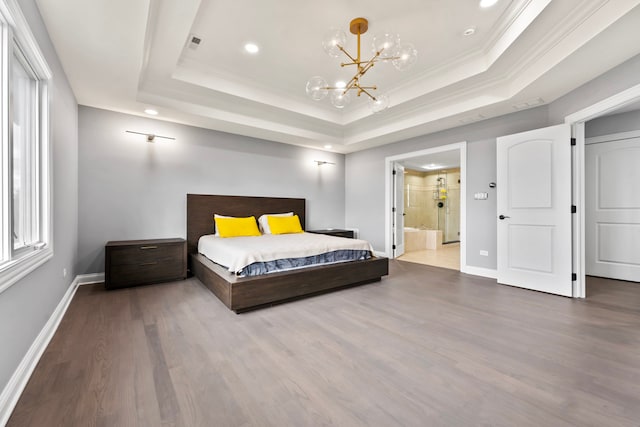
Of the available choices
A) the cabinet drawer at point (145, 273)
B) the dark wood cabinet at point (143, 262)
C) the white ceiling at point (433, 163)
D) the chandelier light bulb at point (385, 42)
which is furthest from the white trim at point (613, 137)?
the cabinet drawer at point (145, 273)

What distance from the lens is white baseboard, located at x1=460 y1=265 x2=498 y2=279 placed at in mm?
4055

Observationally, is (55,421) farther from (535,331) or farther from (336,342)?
(535,331)

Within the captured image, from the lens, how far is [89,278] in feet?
12.0

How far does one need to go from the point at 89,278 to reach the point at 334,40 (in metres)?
4.15

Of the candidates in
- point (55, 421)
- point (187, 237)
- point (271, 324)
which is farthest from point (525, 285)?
point (187, 237)

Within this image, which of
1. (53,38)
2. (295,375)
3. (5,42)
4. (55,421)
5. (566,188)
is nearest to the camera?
(55,421)

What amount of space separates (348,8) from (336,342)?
283cm

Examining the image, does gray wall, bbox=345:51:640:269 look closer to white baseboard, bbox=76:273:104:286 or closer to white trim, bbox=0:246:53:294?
white baseboard, bbox=76:273:104:286

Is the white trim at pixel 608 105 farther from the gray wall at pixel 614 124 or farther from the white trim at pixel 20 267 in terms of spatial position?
the white trim at pixel 20 267

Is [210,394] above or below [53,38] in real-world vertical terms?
below

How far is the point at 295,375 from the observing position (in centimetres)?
168

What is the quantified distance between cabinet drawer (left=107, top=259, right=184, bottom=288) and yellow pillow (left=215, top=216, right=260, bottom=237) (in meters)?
0.74

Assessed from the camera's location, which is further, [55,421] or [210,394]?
[210,394]

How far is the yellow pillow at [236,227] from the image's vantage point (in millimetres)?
4223
